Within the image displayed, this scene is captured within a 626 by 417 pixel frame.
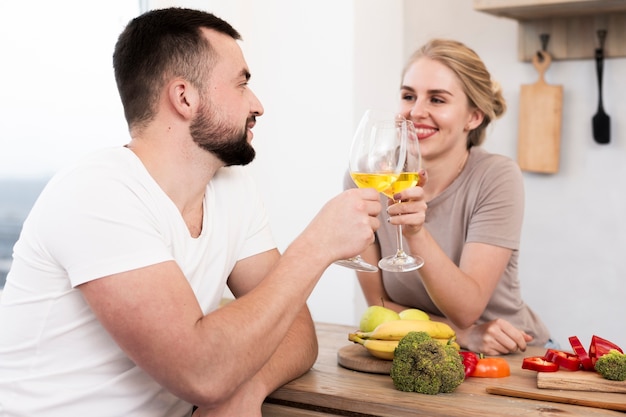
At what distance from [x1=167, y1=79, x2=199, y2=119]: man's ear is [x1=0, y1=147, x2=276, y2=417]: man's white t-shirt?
13 cm

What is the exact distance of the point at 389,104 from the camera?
3557 mm

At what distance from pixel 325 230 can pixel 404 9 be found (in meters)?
2.36

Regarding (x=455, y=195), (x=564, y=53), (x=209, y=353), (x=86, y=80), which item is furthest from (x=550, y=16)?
(x=209, y=353)

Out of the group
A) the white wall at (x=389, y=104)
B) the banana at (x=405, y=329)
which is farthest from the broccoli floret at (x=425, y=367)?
the white wall at (x=389, y=104)

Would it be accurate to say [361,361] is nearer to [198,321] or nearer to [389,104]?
[198,321]

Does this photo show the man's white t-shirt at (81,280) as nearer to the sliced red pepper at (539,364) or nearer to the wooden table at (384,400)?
the wooden table at (384,400)

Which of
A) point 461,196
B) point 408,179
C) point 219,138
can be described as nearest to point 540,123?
point 461,196

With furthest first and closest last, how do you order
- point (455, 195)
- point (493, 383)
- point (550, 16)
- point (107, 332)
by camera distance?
point (550, 16) < point (455, 195) < point (493, 383) < point (107, 332)

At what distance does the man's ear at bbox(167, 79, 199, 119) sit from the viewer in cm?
165

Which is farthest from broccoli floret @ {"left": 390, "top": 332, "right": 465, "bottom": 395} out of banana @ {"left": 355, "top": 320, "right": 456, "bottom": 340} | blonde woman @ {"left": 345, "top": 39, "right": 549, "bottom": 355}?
blonde woman @ {"left": 345, "top": 39, "right": 549, "bottom": 355}

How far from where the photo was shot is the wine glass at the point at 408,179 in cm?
167

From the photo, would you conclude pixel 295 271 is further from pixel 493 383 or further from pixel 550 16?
pixel 550 16

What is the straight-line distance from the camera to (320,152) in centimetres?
343

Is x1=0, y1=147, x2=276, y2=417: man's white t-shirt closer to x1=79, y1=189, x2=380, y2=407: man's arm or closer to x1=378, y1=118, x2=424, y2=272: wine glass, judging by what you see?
x1=79, y1=189, x2=380, y2=407: man's arm
